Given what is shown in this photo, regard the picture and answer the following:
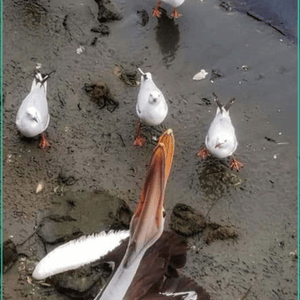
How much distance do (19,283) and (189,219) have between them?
72.3 inches

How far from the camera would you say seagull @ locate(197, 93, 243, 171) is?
555 centimetres

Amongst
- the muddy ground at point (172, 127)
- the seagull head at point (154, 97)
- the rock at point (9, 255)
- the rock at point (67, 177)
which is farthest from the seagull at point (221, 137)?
the rock at point (9, 255)

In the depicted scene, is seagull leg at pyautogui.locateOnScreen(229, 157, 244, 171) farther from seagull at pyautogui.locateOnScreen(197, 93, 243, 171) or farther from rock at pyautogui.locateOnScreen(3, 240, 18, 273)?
rock at pyautogui.locateOnScreen(3, 240, 18, 273)

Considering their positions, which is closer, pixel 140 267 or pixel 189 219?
pixel 140 267

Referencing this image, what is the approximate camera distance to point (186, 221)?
5.33 metres

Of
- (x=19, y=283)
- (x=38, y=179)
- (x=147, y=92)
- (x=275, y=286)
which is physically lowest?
(x=275, y=286)

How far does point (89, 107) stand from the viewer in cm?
616

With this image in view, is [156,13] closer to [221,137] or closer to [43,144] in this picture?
[221,137]

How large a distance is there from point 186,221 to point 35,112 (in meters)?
2.03

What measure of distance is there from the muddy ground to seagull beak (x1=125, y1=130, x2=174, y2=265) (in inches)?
53.7

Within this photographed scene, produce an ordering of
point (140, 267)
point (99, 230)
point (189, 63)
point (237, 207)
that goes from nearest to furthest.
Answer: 1. point (140, 267)
2. point (99, 230)
3. point (237, 207)
4. point (189, 63)

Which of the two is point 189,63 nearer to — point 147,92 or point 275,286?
point 147,92

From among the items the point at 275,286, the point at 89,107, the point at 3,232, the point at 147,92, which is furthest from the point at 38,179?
the point at 275,286

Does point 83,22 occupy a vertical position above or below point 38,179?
above
